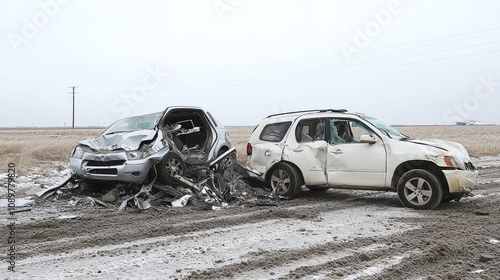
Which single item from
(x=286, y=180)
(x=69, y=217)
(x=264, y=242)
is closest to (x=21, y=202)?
(x=69, y=217)

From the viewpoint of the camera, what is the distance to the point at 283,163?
29.6ft

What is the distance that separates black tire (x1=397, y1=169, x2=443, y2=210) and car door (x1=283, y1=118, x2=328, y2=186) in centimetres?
152

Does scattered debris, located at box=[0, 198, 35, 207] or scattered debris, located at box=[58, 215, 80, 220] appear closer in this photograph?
scattered debris, located at box=[58, 215, 80, 220]

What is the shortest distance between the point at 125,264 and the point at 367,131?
5.37m

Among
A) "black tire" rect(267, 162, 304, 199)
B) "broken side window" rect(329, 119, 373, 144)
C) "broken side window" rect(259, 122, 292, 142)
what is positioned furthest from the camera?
"broken side window" rect(259, 122, 292, 142)

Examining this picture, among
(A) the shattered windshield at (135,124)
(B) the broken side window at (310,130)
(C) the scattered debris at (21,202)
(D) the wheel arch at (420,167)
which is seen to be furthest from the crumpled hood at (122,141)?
(D) the wheel arch at (420,167)

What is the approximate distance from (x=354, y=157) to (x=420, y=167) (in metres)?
1.16

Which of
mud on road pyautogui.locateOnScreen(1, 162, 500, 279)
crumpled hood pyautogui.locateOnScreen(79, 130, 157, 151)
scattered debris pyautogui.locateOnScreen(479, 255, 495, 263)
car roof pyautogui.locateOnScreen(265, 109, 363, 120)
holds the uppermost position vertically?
car roof pyautogui.locateOnScreen(265, 109, 363, 120)

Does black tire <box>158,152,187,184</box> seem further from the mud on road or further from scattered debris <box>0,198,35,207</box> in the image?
scattered debris <box>0,198,35,207</box>

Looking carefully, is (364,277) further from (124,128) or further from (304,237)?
(124,128)

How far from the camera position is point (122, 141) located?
A: 8688mm

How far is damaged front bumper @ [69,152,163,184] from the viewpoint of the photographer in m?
8.23

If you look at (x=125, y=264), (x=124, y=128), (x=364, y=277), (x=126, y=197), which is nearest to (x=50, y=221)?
(x=126, y=197)

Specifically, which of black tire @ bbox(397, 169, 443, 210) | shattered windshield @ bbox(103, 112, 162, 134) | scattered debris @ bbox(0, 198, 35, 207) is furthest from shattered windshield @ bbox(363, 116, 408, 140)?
scattered debris @ bbox(0, 198, 35, 207)
